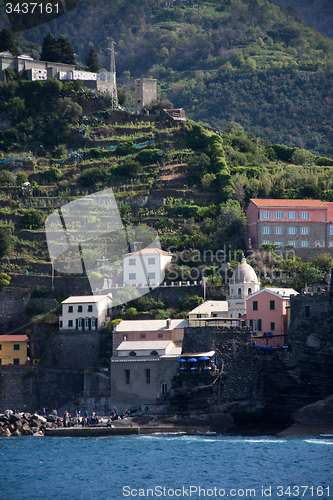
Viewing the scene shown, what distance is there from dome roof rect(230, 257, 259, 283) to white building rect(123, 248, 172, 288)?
28.5ft

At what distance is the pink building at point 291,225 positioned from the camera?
285ft

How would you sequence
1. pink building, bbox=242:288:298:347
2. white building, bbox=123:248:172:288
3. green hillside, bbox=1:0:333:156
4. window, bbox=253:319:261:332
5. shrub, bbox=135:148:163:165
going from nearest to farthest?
1. pink building, bbox=242:288:298:347
2. window, bbox=253:319:261:332
3. white building, bbox=123:248:172:288
4. shrub, bbox=135:148:163:165
5. green hillside, bbox=1:0:333:156

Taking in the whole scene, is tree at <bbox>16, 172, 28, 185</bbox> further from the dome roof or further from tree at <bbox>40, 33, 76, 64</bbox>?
the dome roof

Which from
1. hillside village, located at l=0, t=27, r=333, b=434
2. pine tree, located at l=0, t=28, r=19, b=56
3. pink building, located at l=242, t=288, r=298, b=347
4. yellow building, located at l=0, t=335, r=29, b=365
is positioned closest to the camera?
hillside village, located at l=0, t=27, r=333, b=434

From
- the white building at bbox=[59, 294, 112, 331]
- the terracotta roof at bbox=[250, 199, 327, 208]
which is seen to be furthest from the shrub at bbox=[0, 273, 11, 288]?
the terracotta roof at bbox=[250, 199, 327, 208]

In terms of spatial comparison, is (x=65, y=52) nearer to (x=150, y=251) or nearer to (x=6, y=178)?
(x=6, y=178)

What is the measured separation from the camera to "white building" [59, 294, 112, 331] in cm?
7825

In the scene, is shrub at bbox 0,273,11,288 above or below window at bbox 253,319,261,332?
above

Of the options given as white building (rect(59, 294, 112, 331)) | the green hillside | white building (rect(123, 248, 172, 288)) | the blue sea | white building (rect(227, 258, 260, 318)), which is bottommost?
the blue sea

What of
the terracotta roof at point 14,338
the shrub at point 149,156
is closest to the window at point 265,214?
the shrub at point 149,156

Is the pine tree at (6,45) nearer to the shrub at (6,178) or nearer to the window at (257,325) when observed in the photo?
the shrub at (6,178)

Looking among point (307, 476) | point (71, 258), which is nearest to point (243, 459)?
point (307, 476)

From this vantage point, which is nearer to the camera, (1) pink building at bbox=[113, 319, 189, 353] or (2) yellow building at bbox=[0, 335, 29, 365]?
(1) pink building at bbox=[113, 319, 189, 353]

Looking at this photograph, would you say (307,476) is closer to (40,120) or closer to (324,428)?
(324,428)
